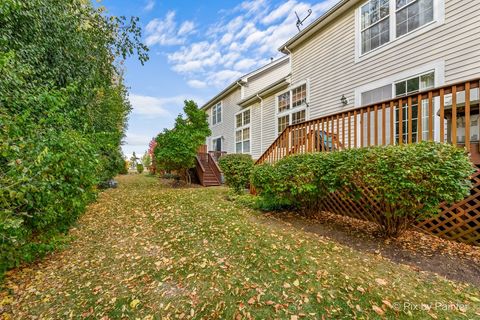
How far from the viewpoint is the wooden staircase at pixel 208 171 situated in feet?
37.7

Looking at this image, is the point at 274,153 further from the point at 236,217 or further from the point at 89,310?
the point at 89,310

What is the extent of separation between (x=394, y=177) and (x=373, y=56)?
534 centimetres

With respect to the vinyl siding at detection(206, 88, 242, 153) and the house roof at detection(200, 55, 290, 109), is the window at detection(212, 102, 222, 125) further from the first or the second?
the house roof at detection(200, 55, 290, 109)

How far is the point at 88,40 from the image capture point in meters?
5.22

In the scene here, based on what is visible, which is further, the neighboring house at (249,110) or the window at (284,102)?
the neighboring house at (249,110)

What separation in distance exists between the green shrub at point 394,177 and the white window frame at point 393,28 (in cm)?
432

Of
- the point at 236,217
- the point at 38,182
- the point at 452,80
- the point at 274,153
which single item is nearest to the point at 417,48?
the point at 452,80

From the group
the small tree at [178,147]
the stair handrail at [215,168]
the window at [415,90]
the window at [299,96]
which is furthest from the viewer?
the stair handrail at [215,168]

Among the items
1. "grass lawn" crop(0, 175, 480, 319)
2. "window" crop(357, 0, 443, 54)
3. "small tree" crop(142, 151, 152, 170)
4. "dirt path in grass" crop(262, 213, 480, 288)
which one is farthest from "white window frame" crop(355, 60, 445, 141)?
"small tree" crop(142, 151, 152, 170)

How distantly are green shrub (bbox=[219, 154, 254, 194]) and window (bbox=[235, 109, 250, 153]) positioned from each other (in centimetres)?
552

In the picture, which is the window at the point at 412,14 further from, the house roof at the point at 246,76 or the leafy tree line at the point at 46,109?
the house roof at the point at 246,76

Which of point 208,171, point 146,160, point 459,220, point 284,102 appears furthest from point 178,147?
point 146,160

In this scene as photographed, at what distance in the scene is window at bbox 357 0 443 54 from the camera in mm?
5680

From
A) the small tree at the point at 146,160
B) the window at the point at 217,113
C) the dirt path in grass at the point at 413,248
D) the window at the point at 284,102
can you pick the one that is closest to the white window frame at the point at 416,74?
the dirt path in grass at the point at 413,248
